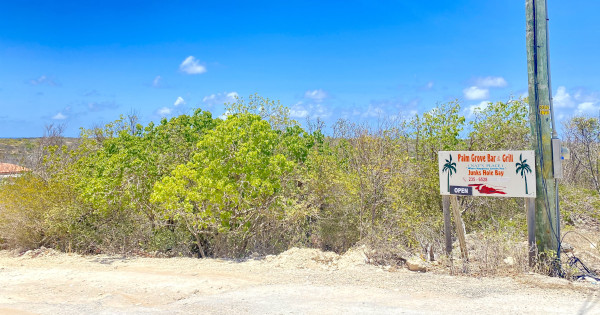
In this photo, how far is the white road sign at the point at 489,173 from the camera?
8477 mm

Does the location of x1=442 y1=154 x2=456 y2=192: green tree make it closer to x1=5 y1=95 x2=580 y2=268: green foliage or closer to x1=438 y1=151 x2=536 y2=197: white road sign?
x1=438 y1=151 x2=536 y2=197: white road sign

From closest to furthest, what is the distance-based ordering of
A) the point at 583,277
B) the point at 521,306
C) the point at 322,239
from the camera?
1. the point at 521,306
2. the point at 583,277
3. the point at 322,239

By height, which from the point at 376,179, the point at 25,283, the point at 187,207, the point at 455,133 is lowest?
the point at 25,283

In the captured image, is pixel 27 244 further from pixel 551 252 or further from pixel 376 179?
pixel 551 252

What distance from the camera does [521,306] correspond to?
255 inches

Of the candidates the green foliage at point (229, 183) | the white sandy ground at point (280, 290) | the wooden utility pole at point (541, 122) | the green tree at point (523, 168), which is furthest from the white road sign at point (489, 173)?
the green foliage at point (229, 183)

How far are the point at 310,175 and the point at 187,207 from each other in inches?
141

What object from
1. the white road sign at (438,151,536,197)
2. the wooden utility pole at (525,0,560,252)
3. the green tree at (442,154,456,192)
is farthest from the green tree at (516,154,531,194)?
the green tree at (442,154,456,192)

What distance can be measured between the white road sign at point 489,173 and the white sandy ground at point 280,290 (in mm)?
1611

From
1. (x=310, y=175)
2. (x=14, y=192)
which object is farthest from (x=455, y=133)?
(x=14, y=192)

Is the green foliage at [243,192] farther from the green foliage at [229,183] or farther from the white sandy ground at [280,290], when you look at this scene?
the white sandy ground at [280,290]

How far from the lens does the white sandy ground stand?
668 cm

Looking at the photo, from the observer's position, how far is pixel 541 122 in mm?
8609

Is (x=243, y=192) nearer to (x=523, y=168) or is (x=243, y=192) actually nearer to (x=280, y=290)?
(x=280, y=290)
